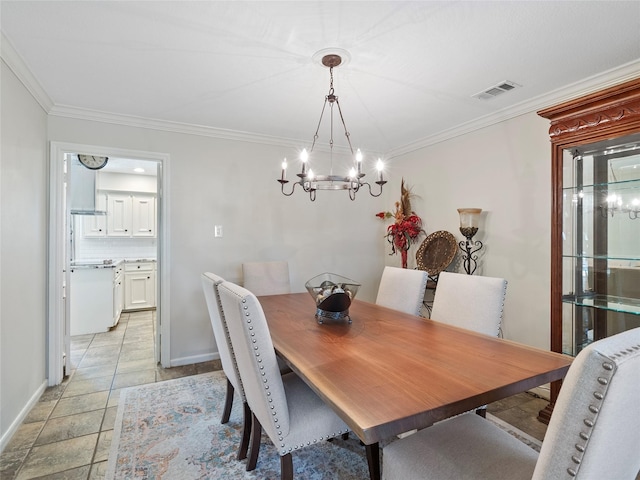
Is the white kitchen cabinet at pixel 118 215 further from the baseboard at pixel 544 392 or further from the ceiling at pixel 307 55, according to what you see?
the baseboard at pixel 544 392

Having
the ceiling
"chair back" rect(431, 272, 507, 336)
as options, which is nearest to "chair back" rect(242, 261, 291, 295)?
the ceiling

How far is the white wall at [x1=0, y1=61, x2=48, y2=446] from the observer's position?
1997mm

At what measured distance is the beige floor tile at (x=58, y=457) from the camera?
1779mm

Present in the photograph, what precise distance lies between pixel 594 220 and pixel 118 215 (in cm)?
618

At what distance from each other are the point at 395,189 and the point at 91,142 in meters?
3.25

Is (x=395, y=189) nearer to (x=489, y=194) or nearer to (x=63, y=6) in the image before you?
(x=489, y=194)

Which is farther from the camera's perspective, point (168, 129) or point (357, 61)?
point (168, 129)

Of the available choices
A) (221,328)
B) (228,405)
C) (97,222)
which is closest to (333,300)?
(221,328)

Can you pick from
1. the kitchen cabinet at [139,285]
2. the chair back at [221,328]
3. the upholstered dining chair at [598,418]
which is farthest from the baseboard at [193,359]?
the upholstered dining chair at [598,418]

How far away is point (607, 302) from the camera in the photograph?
2.12m

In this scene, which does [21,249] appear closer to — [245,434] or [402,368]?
[245,434]

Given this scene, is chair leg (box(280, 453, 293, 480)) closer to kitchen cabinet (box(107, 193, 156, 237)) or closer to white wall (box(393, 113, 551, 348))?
white wall (box(393, 113, 551, 348))

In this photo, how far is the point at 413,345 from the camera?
156 cm

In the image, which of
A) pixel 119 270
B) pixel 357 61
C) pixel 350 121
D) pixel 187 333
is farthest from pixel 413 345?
pixel 119 270
